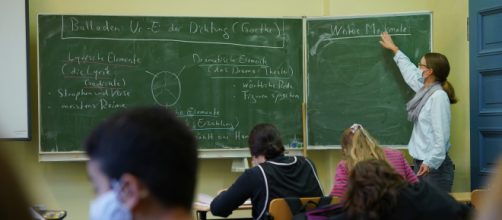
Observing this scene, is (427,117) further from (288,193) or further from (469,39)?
(288,193)

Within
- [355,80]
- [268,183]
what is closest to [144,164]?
[268,183]

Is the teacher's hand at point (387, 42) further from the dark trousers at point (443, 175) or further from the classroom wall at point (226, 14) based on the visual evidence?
the dark trousers at point (443, 175)

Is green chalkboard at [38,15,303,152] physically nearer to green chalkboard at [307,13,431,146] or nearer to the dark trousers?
green chalkboard at [307,13,431,146]

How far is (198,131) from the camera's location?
496 centimetres

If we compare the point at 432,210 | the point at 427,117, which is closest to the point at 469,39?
the point at 427,117

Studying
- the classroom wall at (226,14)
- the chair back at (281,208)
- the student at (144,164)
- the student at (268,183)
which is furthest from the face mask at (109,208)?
the classroom wall at (226,14)

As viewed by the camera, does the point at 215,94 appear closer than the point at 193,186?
No

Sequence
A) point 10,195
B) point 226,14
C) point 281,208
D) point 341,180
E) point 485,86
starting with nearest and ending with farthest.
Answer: point 10,195 → point 281,208 → point 341,180 → point 485,86 → point 226,14

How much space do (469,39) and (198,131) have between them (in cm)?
226

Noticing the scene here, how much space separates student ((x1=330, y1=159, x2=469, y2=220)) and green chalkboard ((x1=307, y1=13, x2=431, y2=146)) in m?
2.59

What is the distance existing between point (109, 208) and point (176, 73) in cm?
391

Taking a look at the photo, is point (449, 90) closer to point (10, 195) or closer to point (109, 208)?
point (109, 208)

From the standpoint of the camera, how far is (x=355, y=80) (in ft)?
16.5

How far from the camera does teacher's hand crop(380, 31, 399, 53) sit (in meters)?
4.93
